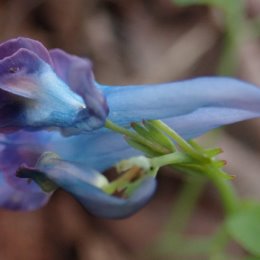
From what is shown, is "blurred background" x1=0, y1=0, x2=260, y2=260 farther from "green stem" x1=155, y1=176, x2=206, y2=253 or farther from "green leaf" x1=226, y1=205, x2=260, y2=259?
"green leaf" x1=226, y1=205, x2=260, y2=259

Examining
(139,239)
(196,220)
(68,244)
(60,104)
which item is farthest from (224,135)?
(60,104)

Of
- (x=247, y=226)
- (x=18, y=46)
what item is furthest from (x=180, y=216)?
(x=18, y=46)

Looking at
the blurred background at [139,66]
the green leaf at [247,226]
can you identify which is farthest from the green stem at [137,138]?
the blurred background at [139,66]

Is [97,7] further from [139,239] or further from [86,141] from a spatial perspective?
[86,141]

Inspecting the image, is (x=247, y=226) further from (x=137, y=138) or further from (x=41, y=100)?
(x=41, y=100)

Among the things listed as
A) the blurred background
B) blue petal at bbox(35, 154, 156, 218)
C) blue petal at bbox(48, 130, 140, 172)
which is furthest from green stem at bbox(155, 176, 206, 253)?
blue petal at bbox(35, 154, 156, 218)

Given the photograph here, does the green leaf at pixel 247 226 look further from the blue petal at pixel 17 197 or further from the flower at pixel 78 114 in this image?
the blue petal at pixel 17 197
